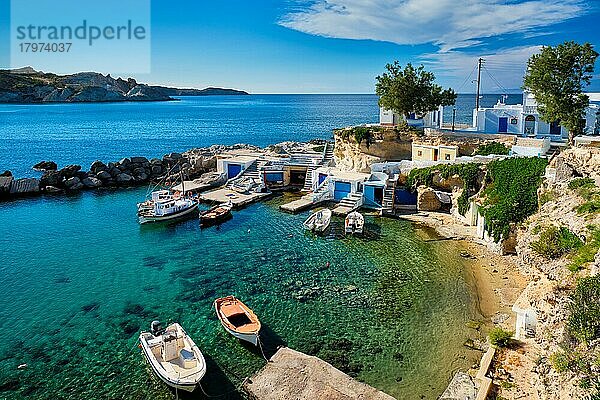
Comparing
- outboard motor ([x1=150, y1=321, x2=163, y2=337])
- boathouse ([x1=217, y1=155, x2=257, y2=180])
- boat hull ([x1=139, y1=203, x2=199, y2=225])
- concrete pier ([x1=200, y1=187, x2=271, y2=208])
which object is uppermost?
boathouse ([x1=217, y1=155, x2=257, y2=180])

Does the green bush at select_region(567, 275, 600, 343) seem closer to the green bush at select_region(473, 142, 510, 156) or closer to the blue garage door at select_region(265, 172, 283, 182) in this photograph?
the green bush at select_region(473, 142, 510, 156)

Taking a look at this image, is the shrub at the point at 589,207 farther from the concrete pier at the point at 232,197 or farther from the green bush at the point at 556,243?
the concrete pier at the point at 232,197

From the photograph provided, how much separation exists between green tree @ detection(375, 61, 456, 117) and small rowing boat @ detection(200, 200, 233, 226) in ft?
74.7

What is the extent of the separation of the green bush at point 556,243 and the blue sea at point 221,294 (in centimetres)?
504

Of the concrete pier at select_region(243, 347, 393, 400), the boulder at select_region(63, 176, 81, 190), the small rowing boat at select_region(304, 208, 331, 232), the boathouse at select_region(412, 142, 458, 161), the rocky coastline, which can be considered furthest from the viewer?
the boulder at select_region(63, 176, 81, 190)

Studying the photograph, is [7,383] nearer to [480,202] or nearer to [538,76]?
[480,202]

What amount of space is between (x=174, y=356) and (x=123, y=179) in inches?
1557

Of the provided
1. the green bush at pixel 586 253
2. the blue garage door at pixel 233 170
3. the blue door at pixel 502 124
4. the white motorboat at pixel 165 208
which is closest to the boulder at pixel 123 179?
the blue garage door at pixel 233 170

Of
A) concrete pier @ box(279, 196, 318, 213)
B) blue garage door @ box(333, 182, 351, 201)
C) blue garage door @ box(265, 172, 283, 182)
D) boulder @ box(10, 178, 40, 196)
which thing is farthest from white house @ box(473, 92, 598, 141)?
boulder @ box(10, 178, 40, 196)

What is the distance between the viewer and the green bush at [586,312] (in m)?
11.2

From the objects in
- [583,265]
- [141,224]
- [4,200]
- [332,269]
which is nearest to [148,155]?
[4,200]

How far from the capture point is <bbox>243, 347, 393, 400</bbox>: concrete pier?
40.9 feet

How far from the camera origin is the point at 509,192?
1188 inches

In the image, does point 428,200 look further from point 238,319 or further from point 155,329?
point 155,329
